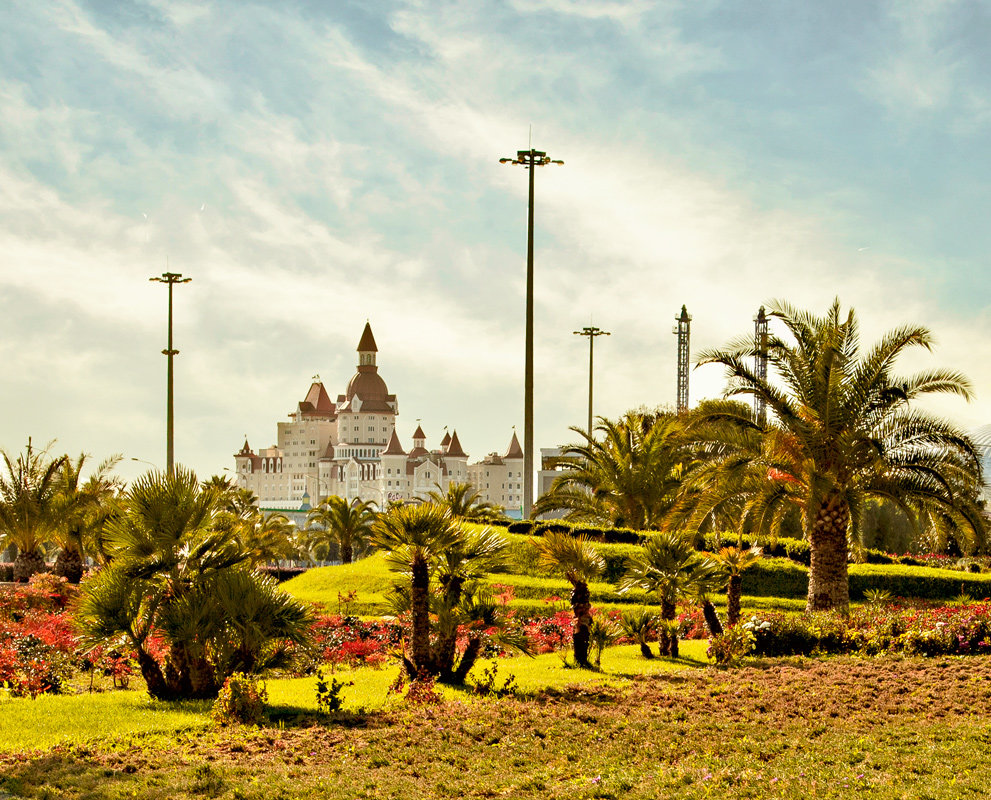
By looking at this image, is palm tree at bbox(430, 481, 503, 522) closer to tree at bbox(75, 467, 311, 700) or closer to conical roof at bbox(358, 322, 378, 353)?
tree at bbox(75, 467, 311, 700)

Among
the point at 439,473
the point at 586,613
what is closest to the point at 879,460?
the point at 586,613

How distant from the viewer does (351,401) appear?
177000 mm

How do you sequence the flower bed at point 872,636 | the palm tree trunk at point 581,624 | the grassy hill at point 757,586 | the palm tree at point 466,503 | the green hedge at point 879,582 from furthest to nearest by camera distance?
the palm tree at point 466,503 → the green hedge at point 879,582 → the grassy hill at point 757,586 → the flower bed at point 872,636 → the palm tree trunk at point 581,624

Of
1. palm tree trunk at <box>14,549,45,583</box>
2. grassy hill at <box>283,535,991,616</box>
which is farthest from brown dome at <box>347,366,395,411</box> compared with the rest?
grassy hill at <box>283,535,991,616</box>

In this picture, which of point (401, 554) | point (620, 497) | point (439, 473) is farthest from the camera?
point (439, 473)

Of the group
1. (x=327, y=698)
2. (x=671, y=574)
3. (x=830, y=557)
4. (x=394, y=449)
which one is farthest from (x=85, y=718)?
(x=394, y=449)

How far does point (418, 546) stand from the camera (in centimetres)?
1308

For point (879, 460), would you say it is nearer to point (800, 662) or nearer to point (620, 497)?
point (800, 662)

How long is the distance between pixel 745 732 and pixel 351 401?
555 feet

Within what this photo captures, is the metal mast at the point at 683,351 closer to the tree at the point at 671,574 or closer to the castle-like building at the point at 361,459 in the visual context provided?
the tree at the point at 671,574

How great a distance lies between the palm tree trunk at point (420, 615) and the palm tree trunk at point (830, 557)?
9.59 metres

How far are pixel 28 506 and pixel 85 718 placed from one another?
23.6 metres

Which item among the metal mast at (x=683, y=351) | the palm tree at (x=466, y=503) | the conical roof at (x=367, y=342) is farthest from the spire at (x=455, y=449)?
the palm tree at (x=466, y=503)

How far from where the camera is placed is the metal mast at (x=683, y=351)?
79.2 metres
